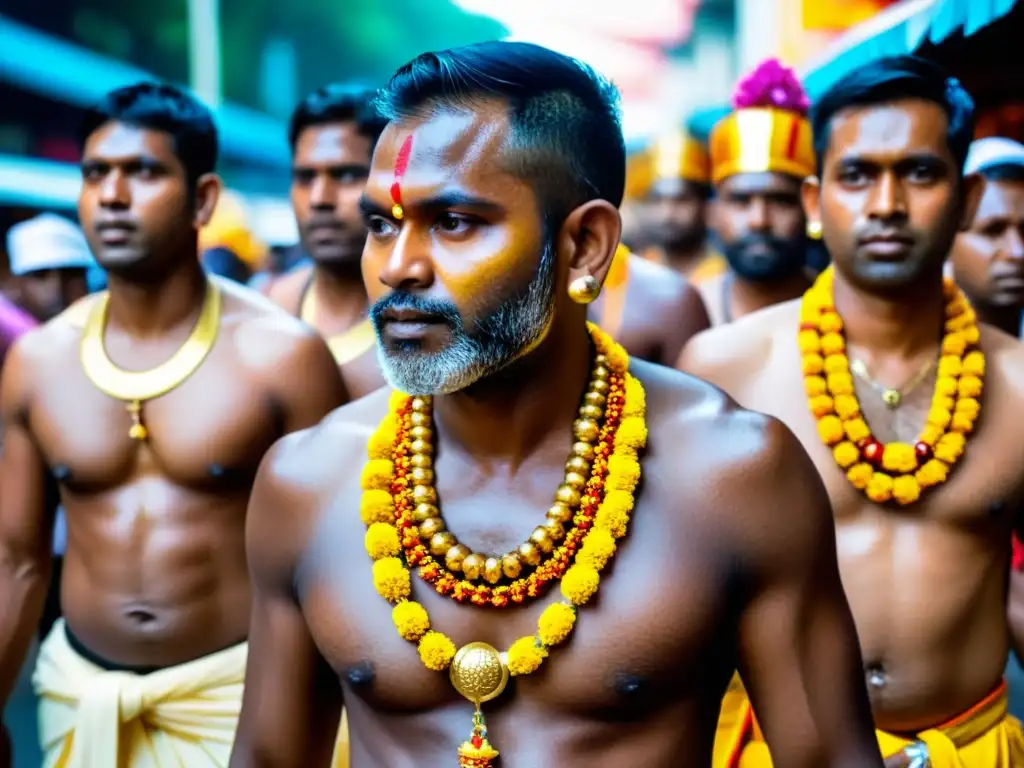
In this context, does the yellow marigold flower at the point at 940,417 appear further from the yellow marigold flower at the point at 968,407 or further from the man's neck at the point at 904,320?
the man's neck at the point at 904,320

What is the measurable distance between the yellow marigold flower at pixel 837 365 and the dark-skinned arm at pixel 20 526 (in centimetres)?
212

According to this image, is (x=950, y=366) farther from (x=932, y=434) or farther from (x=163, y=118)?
(x=163, y=118)

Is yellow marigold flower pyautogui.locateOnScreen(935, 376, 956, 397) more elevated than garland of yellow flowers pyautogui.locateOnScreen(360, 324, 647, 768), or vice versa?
yellow marigold flower pyautogui.locateOnScreen(935, 376, 956, 397)

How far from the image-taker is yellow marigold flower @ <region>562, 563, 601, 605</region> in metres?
1.75

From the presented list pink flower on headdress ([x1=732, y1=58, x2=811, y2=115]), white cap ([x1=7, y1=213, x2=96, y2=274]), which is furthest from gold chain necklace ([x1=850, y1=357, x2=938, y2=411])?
white cap ([x1=7, y1=213, x2=96, y2=274])

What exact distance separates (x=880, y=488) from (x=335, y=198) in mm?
2268

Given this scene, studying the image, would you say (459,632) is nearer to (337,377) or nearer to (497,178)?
(497,178)

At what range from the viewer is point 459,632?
179 centimetres

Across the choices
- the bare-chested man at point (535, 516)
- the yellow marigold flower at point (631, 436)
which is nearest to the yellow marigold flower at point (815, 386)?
the bare-chested man at point (535, 516)

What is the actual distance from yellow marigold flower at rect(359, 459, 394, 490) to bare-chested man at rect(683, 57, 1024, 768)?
1.16 m

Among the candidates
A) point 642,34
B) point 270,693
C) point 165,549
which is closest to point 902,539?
point 270,693

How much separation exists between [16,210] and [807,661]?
8.59 metres

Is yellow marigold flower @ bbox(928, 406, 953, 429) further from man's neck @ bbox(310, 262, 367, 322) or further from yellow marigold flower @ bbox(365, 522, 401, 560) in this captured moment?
man's neck @ bbox(310, 262, 367, 322)

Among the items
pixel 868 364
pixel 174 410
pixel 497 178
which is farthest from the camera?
pixel 174 410
